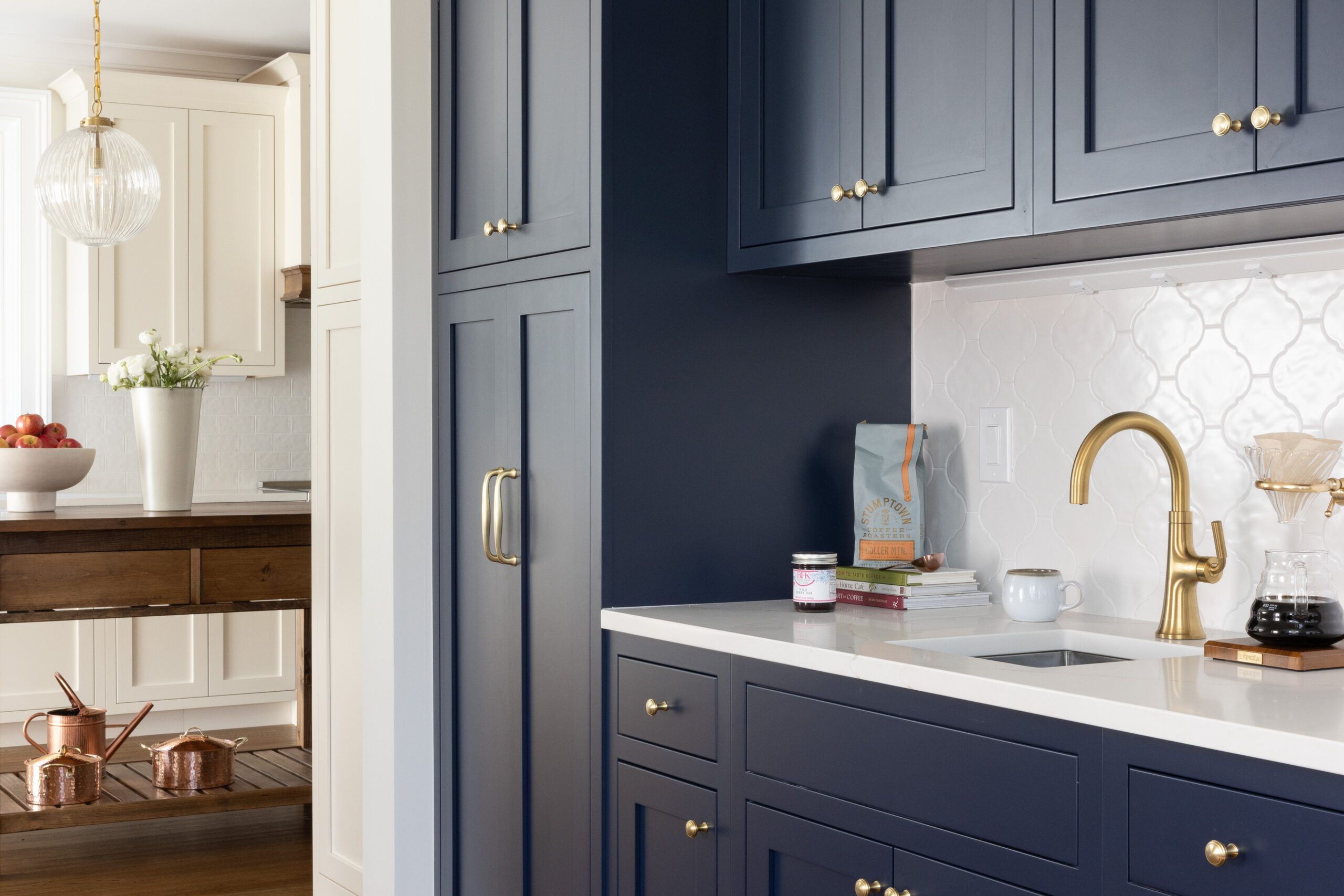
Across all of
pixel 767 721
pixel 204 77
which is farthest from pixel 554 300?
pixel 204 77

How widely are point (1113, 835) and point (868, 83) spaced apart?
1.20 m

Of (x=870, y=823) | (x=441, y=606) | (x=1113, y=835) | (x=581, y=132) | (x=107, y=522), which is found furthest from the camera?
(x=107, y=522)

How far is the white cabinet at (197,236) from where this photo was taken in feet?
16.0

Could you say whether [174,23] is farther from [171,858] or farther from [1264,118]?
[1264,118]

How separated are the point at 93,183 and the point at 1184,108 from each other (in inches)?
134

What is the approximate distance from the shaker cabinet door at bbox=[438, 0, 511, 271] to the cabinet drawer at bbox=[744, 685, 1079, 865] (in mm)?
1106

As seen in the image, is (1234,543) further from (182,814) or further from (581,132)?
(182,814)

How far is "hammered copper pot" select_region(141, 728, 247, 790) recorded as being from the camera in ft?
12.5

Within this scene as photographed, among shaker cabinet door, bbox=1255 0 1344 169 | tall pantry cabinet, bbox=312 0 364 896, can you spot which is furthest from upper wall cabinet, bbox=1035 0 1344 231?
tall pantry cabinet, bbox=312 0 364 896

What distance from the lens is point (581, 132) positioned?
2.29 metres

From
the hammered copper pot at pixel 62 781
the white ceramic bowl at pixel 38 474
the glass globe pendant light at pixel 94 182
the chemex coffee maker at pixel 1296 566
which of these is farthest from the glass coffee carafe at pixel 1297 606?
the glass globe pendant light at pixel 94 182

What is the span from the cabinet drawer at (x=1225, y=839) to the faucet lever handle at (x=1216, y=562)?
1.90 ft

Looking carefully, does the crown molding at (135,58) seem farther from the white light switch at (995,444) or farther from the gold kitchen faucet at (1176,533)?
the gold kitchen faucet at (1176,533)

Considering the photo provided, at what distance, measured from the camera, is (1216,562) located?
73.8 inches
